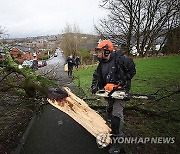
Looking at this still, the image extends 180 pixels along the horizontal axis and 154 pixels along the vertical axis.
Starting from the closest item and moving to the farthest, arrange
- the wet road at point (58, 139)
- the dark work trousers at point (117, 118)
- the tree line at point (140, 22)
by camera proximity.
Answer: the dark work trousers at point (117, 118)
the wet road at point (58, 139)
the tree line at point (140, 22)

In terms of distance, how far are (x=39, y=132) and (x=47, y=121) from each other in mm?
766

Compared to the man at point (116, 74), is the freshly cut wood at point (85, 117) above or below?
below

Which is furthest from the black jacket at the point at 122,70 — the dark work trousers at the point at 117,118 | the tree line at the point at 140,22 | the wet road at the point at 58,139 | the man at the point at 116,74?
the tree line at the point at 140,22

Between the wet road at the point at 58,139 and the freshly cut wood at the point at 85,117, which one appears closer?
the freshly cut wood at the point at 85,117

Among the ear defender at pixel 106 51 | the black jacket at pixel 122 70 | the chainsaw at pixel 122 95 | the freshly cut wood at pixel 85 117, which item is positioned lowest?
the freshly cut wood at pixel 85 117

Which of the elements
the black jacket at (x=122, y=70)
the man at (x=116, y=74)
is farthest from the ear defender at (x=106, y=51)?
the black jacket at (x=122, y=70)

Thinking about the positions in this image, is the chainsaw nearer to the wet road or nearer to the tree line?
the wet road

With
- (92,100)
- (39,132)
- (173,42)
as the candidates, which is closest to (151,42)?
(173,42)

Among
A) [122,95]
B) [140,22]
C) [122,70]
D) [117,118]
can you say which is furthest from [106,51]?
[140,22]

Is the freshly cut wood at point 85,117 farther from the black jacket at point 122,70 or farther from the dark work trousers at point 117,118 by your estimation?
the black jacket at point 122,70

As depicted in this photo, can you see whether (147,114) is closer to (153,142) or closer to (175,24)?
(153,142)

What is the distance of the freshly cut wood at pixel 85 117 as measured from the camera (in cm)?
398

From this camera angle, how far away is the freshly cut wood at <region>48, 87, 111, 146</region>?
3.98 metres

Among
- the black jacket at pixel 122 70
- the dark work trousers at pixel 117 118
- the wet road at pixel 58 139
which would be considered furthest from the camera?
the wet road at pixel 58 139
